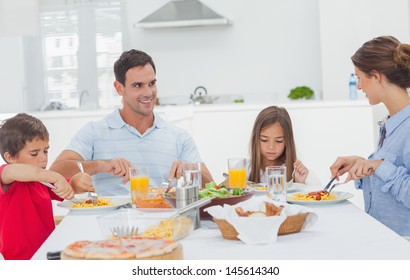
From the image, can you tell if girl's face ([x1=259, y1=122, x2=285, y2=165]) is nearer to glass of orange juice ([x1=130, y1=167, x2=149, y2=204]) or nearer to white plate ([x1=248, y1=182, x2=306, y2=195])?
white plate ([x1=248, y1=182, x2=306, y2=195])

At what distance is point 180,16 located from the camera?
290 inches

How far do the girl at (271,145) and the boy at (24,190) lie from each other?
0.94 m

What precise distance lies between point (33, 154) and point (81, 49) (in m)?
5.58

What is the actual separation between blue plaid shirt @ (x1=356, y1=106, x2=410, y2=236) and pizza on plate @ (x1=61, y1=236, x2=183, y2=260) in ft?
3.69

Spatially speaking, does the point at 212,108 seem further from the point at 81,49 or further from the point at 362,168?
the point at 362,168

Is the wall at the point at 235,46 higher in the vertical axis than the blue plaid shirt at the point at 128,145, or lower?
higher

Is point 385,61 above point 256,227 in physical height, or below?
above

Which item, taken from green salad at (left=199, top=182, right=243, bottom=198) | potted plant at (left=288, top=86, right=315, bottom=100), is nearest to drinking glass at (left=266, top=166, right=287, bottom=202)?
green salad at (left=199, top=182, right=243, bottom=198)

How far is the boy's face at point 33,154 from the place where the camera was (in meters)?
2.40

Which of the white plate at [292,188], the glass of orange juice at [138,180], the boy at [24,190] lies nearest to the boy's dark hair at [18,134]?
the boy at [24,190]

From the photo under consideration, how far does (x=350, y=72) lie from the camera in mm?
6566

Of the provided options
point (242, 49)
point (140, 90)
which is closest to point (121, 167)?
point (140, 90)

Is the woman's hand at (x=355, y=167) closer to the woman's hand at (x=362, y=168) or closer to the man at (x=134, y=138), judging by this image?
the woman's hand at (x=362, y=168)

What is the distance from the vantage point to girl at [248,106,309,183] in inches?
120
